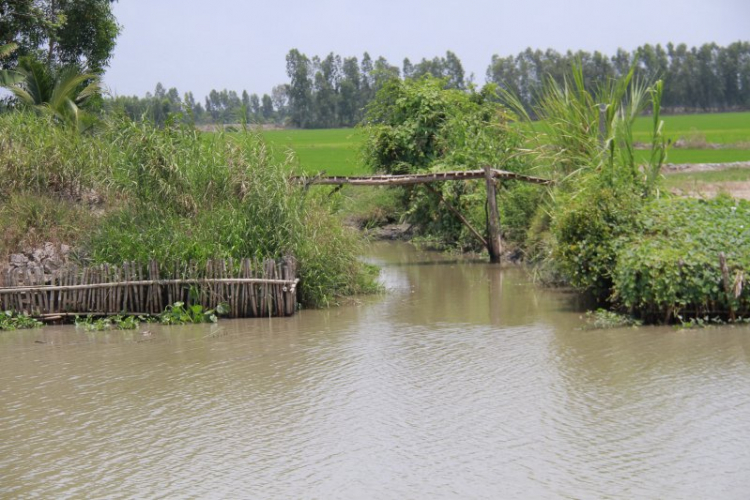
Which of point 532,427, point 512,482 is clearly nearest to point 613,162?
point 532,427

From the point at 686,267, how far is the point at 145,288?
6486 mm

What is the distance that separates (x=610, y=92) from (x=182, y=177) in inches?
248

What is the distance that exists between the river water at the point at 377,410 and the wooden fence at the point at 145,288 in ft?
Answer: 1.18

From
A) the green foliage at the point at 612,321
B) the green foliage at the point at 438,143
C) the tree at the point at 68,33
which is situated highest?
the tree at the point at 68,33

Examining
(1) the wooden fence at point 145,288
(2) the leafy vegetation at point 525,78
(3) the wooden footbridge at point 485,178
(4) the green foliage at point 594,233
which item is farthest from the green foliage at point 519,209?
(2) the leafy vegetation at point 525,78

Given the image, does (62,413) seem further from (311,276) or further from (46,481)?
(311,276)

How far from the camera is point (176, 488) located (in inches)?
227

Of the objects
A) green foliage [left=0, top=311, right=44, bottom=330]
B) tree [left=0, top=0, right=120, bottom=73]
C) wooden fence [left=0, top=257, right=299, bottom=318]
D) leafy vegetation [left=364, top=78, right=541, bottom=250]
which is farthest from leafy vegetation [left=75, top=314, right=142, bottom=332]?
tree [left=0, top=0, right=120, bottom=73]

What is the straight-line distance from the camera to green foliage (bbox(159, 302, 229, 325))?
11227 mm

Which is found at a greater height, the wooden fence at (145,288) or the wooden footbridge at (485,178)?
the wooden footbridge at (485,178)

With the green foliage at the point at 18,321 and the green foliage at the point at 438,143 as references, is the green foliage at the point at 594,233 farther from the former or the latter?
the green foliage at the point at 18,321

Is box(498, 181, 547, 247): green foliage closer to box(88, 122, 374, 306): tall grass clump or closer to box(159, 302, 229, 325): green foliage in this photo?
box(88, 122, 374, 306): tall grass clump

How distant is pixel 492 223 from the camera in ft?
55.4

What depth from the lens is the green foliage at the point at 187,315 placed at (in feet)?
36.8
